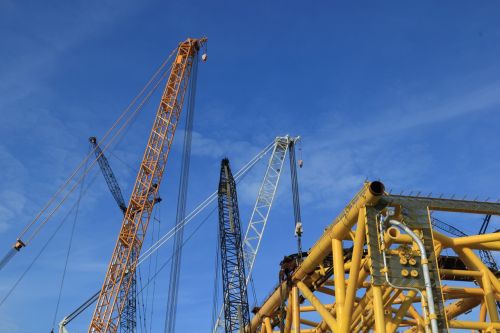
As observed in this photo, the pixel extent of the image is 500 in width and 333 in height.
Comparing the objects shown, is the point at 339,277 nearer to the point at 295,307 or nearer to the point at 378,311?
the point at 378,311

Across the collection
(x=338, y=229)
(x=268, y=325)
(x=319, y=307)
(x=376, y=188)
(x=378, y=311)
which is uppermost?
(x=376, y=188)

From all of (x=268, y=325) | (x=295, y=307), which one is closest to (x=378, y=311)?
(x=295, y=307)

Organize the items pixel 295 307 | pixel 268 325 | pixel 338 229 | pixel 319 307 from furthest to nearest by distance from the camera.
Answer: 1. pixel 268 325
2. pixel 295 307
3. pixel 319 307
4. pixel 338 229

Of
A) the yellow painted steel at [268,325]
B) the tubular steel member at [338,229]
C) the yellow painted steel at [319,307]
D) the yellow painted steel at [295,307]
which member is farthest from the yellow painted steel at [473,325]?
the yellow painted steel at [268,325]

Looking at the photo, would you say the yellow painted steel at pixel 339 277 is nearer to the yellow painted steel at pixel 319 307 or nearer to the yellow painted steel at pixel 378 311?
the yellow painted steel at pixel 319 307

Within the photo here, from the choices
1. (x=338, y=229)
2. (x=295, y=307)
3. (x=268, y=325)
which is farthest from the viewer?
(x=268, y=325)

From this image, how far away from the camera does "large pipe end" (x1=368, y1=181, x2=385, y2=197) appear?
96.6 feet

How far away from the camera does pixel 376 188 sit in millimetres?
29641

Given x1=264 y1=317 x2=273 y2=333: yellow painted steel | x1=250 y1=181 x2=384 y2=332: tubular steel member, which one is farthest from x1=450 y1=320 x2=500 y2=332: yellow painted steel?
x1=264 y1=317 x2=273 y2=333: yellow painted steel

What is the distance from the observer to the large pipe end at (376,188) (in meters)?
29.5

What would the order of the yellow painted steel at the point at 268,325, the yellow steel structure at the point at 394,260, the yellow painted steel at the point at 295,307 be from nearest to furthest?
1. the yellow steel structure at the point at 394,260
2. the yellow painted steel at the point at 295,307
3. the yellow painted steel at the point at 268,325

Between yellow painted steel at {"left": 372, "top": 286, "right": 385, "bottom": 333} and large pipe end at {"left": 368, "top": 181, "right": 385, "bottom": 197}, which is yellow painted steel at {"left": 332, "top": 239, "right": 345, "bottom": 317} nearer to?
yellow painted steel at {"left": 372, "top": 286, "right": 385, "bottom": 333}

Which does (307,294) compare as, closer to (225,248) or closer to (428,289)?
(428,289)

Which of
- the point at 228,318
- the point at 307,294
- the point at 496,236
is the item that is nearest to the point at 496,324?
the point at 496,236
